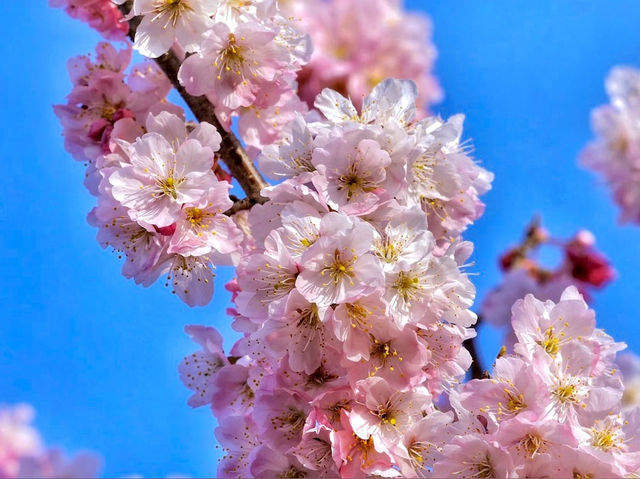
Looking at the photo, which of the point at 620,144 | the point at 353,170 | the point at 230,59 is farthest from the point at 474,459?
the point at 620,144

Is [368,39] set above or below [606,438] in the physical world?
above

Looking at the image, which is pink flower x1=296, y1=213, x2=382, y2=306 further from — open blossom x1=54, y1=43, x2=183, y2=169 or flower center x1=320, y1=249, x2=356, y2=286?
open blossom x1=54, y1=43, x2=183, y2=169

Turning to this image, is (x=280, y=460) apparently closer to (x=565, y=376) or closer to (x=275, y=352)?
(x=275, y=352)

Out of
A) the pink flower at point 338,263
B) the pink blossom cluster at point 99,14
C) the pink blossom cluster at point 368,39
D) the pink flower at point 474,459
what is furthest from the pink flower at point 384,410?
the pink blossom cluster at point 368,39

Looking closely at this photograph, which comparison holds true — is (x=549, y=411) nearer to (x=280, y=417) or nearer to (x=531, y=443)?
(x=531, y=443)

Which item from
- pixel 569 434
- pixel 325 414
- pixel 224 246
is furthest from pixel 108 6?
pixel 569 434

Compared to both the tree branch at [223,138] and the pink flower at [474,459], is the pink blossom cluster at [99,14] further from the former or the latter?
the pink flower at [474,459]

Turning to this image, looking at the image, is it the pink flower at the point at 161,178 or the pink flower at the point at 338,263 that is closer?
the pink flower at the point at 338,263
